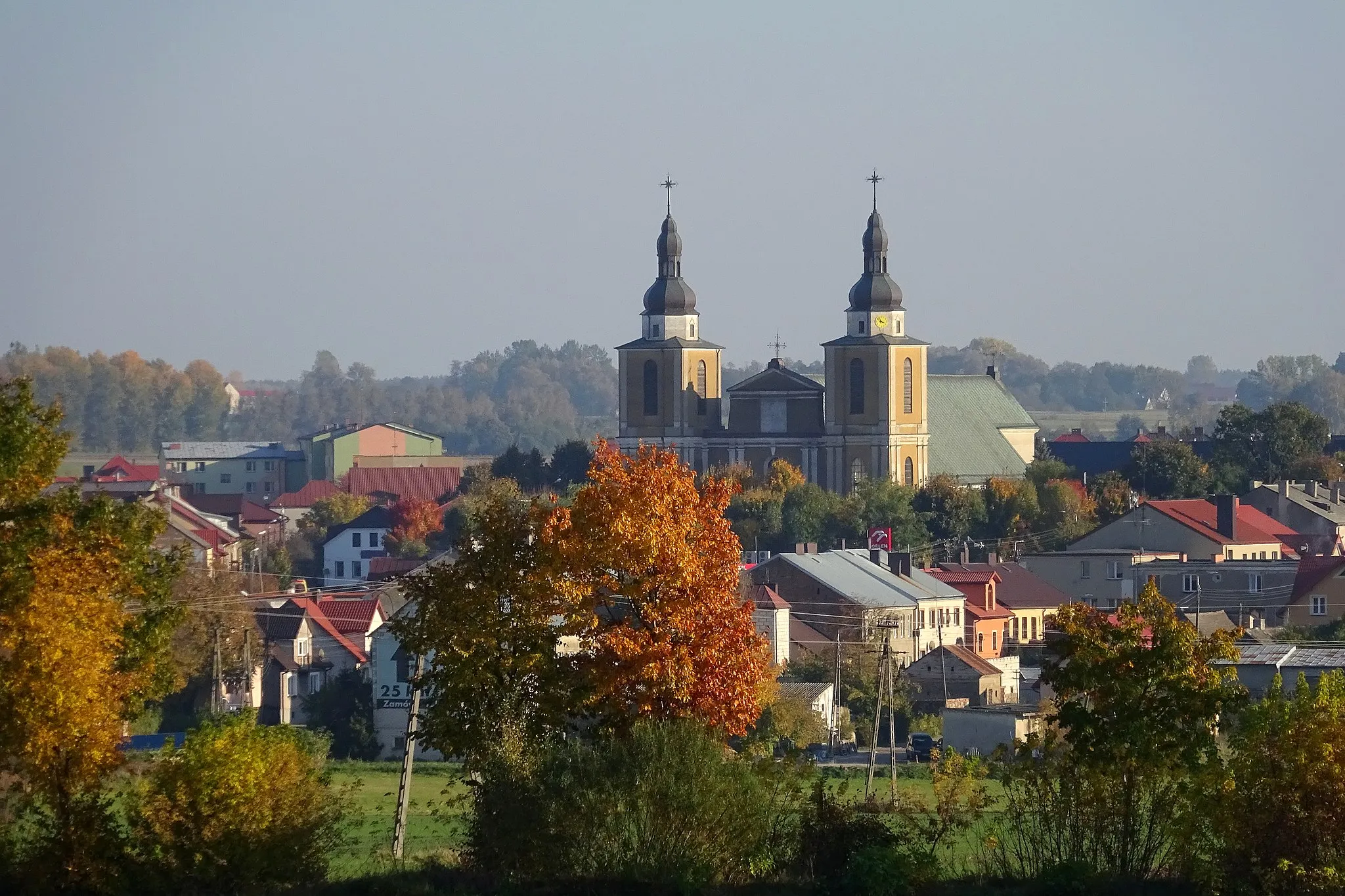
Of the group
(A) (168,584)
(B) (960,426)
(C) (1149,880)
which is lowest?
(C) (1149,880)

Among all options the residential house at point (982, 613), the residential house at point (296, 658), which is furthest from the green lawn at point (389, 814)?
the residential house at point (982, 613)

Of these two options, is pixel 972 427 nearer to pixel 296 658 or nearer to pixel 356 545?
pixel 356 545

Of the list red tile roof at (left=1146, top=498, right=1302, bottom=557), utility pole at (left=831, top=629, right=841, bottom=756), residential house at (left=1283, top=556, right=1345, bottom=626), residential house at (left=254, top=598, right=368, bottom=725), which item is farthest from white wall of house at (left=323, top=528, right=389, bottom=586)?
utility pole at (left=831, top=629, right=841, bottom=756)

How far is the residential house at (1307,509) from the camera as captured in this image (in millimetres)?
73125

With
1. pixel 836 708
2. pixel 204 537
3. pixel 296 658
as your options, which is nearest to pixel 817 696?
pixel 836 708

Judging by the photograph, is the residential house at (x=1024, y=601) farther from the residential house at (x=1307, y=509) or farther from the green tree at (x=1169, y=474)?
the green tree at (x=1169, y=474)

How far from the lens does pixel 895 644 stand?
2051 inches

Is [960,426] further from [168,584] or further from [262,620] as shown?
[168,584]

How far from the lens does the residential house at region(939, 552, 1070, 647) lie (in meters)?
58.2

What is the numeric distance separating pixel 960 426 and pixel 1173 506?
41700 millimetres

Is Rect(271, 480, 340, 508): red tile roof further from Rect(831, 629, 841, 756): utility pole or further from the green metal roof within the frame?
Rect(831, 629, 841, 756): utility pole

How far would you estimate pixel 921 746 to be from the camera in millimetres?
40250

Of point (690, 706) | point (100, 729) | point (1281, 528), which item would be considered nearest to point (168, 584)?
point (100, 729)

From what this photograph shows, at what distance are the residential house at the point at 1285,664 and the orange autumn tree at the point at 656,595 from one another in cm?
1534
